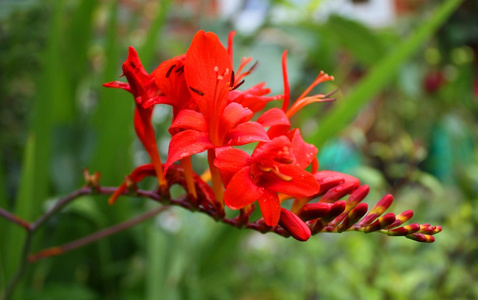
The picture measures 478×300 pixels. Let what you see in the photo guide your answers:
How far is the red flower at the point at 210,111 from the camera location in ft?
0.95

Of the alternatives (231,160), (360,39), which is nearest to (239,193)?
(231,160)

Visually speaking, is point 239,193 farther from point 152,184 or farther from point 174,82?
point 152,184

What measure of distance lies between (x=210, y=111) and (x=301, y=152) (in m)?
0.06

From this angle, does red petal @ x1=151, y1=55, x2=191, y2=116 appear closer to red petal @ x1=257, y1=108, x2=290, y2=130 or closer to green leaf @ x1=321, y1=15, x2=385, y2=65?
red petal @ x1=257, y1=108, x2=290, y2=130

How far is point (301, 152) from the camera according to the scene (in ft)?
1.01

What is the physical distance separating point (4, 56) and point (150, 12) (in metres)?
0.65

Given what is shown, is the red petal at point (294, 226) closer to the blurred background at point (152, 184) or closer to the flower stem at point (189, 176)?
the flower stem at point (189, 176)

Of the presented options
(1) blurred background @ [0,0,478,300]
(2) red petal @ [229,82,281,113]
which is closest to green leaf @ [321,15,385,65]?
(1) blurred background @ [0,0,478,300]

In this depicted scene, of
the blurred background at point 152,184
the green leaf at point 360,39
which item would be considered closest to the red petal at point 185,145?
the blurred background at point 152,184

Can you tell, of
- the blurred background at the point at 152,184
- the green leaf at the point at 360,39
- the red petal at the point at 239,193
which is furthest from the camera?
the green leaf at the point at 360,39

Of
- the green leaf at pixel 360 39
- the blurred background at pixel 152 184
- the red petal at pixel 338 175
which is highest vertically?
the red petal at pixel 338 175

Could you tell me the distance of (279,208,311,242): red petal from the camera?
292mm

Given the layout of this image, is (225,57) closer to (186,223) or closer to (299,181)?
(299,181)

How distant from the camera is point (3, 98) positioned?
925 mm
